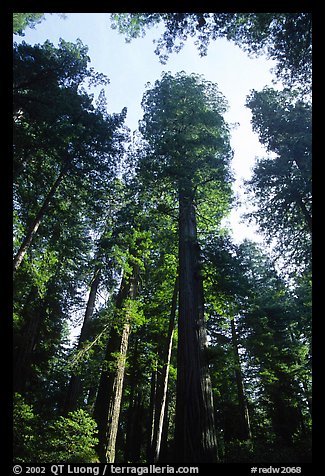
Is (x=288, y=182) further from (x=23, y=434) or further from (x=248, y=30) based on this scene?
(x=23, y=434)

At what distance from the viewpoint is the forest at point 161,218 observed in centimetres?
586

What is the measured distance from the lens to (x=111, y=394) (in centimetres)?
703

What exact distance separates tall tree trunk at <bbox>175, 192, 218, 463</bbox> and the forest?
0.08 ft

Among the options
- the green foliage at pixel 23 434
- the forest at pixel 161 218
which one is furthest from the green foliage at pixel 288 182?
the green foliage at pixel 23 434

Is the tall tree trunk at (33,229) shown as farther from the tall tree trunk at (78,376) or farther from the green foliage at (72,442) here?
the green foliage at (72,442)

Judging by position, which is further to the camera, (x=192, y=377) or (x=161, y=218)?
(x=161, y=218)

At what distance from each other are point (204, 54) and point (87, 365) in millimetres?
9220

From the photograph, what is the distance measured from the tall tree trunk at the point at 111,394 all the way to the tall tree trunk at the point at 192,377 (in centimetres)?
283

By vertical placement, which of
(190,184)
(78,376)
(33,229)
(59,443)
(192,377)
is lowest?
(59,443)

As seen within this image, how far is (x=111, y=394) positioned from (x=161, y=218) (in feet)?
18.1

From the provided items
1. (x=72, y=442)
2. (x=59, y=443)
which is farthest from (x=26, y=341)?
(x=72, y=442)

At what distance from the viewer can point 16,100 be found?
762cm

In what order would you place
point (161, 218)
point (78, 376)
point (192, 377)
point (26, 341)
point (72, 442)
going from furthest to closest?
point (26, 341)
point (78, 376)
point (161, 218)
point (72, 442)
point (192, 377)
